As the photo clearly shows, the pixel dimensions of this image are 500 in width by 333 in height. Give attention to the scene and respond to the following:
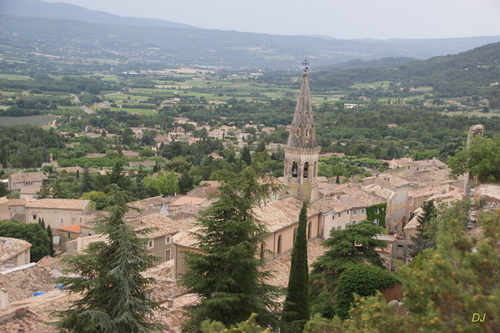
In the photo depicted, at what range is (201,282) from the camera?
18078mm

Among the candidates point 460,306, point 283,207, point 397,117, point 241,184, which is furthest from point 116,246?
point 397,117

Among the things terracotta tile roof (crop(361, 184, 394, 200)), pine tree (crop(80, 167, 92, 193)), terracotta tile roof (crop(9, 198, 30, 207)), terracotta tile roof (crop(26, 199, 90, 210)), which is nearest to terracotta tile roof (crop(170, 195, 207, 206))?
terracotta tile roof (crop(26, 199, 90, 210))

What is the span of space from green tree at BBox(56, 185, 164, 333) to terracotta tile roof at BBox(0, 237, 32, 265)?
2000 centimetres

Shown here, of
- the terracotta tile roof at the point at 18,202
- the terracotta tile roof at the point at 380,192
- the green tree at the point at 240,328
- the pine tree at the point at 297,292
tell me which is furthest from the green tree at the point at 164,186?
the green tree at the point at 240,328

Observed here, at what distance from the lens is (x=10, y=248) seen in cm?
3628

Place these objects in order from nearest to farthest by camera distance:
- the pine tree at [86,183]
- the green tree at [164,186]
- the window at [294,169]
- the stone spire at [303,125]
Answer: the stone spire at [303,125]
the window at [294,169]
the green tree at [164,186]
the pine tree at [86,183]

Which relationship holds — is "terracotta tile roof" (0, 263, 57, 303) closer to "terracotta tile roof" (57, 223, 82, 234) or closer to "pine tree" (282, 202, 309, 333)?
"pine tree" (282, 202, 309, 333)

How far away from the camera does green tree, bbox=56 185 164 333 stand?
Result: 16.2 metres

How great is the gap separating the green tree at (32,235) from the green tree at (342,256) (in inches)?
961

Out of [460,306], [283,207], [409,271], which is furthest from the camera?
[283,207]

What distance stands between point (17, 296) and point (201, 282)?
14.3m

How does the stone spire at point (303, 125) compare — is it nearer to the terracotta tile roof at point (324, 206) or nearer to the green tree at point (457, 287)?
the terracotta tile roof at point (324, 206)

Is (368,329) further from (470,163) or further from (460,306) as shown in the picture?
(470,163)

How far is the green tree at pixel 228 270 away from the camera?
58.4ft
